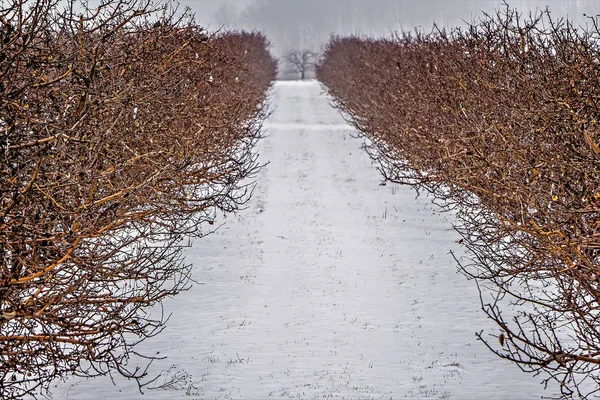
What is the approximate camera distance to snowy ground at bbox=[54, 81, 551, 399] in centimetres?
883

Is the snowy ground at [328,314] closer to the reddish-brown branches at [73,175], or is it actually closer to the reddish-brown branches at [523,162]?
the reddish-brown branches at [523,162]

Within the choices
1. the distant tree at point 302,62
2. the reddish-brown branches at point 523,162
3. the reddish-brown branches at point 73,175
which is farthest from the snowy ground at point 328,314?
the distant tree at point 302,62

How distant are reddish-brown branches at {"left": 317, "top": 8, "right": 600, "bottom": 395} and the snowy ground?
66 centimetres

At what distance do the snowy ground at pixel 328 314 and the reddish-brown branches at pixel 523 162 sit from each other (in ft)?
2.16

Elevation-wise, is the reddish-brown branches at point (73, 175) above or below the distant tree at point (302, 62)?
below

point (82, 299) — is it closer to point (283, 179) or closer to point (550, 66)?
point (550, 66)

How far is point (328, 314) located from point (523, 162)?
3.72 metres

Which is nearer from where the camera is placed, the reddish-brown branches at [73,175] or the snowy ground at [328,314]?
the reddish-brown branches at [73,175]

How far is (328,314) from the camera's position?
1130cm

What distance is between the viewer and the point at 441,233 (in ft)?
52.4

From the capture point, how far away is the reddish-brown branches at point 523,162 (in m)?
7.29

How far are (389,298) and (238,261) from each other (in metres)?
3.35

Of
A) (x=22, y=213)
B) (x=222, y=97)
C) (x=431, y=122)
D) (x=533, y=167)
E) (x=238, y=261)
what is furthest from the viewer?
(x=222, y=97)

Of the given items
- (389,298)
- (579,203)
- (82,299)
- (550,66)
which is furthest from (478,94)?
(82,299)
